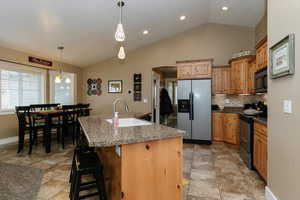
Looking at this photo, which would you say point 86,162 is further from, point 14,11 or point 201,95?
point 201,95

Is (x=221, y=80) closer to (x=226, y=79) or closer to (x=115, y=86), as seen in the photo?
(x=226, y=79)

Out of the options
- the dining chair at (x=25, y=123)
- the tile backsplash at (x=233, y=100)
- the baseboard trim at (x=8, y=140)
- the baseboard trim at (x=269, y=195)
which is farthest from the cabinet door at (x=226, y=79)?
the baseboard trim at (x=8, y=140)

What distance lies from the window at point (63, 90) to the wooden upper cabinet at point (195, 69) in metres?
3.68

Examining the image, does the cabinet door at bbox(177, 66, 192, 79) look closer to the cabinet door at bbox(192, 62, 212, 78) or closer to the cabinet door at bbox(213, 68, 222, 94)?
the cabinet door at bbox(192, 62, 212, 78)

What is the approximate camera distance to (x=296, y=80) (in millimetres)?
1465

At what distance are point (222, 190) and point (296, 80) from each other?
1.61m

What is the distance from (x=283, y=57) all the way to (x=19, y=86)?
19.1 ft

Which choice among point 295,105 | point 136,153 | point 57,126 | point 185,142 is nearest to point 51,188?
point 136,153

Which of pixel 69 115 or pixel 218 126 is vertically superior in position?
pixel 69 115

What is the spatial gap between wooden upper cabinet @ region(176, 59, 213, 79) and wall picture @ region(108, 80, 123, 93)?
2.32 metres

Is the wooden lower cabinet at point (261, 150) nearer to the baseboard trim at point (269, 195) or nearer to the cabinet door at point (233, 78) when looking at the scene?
the baseboard trim at point (269, 195)

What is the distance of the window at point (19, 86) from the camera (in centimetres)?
425

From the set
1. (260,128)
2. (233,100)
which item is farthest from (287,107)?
(233,100)

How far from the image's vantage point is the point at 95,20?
362 cm
